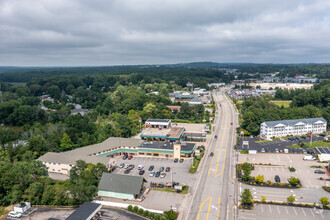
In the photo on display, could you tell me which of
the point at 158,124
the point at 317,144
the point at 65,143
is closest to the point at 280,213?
the point at 317,144

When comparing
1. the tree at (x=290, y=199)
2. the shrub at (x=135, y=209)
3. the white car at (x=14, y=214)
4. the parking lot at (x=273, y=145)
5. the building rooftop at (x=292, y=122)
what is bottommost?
the white car at (x=14, y=214)

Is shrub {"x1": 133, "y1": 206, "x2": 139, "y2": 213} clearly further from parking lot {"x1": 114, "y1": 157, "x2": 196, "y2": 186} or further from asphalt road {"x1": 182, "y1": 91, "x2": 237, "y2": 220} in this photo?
parking lot {"x1": 114, "y1": 157, "x2": 196, "y2": 186}

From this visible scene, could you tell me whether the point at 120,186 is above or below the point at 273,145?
above

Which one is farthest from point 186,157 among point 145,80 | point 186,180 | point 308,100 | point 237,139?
point 145,80

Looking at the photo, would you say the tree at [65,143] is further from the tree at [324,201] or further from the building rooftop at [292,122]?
the building rooftop at [292,122]

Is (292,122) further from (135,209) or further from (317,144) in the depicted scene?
(135,209)

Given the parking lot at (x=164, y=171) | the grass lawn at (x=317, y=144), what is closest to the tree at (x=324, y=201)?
the parking lot at (x=164, y=171)
